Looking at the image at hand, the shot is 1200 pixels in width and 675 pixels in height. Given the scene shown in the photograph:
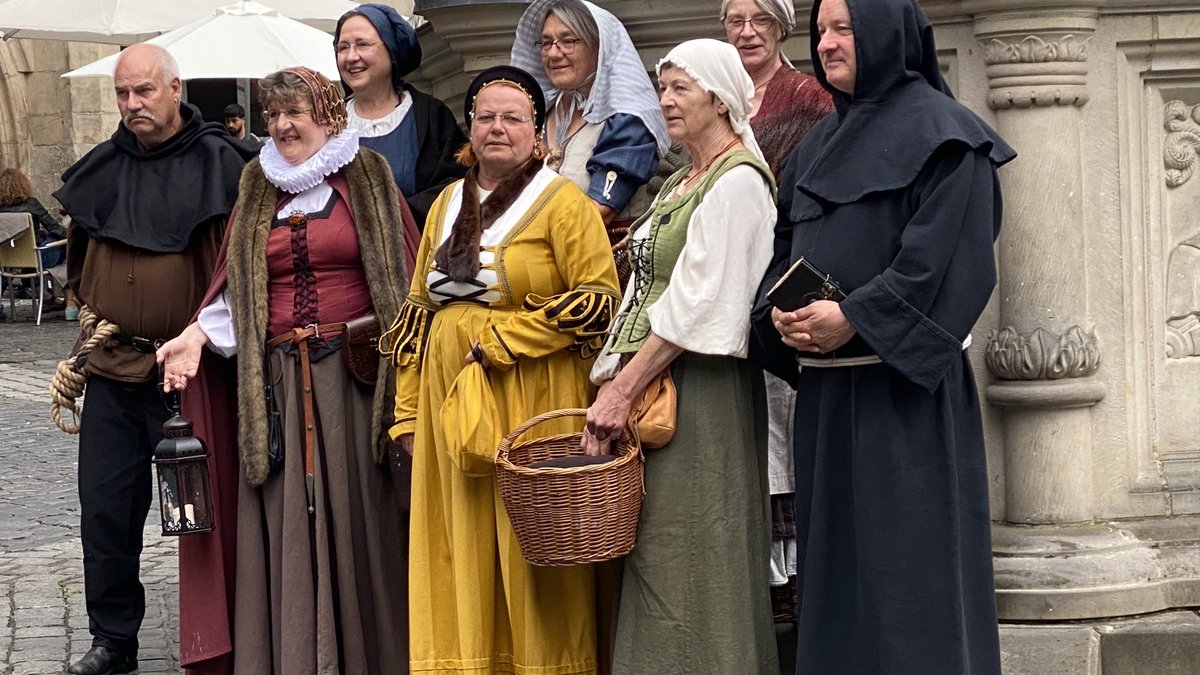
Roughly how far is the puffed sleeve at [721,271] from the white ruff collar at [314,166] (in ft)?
4.06

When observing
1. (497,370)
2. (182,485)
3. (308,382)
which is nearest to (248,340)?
(308,382)

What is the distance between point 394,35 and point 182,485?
1.47 m

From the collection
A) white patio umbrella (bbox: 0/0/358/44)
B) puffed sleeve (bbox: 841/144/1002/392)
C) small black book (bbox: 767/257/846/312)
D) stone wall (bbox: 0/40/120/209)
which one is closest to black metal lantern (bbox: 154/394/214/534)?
small black book (bbox: 767/257/846/312)

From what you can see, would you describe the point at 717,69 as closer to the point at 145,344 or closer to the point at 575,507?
the point at 575,507

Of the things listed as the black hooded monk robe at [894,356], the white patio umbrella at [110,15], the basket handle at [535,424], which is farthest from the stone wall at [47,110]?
the black hooded monk robe at [894,356]

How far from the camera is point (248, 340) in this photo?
4.89 m

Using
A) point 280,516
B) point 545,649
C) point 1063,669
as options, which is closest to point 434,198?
point 280,516

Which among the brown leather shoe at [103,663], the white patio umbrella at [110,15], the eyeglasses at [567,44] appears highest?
the white patio umbrella at [110,15]

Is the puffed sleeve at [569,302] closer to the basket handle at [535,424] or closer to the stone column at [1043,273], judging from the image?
the basket handle at [535,424]

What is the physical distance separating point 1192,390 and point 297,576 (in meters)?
2.48

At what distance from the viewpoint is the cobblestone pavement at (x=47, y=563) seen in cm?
574

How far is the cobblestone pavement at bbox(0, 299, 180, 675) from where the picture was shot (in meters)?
5.74

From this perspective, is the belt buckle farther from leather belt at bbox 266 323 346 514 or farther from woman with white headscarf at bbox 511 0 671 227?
woman with white headscarf at bbox 511 0 671 227

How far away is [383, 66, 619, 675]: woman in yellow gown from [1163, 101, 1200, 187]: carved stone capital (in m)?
1.53
